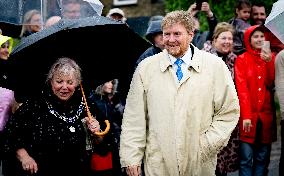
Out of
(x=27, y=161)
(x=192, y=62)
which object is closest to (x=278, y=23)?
(x=192, y=62)

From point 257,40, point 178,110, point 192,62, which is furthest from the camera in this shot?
point 257,40

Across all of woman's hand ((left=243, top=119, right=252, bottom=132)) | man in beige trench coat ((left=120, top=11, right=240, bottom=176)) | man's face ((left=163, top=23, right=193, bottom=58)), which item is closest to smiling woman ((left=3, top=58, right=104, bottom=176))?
man in beige trench coat ((left=120, top=11, right=240, bottom=176))

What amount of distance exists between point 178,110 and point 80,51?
1.29 metres

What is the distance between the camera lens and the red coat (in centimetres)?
735

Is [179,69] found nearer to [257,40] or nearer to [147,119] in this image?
[147,119]

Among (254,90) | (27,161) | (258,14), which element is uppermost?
(258,14)

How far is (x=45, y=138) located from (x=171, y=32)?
1458 millimetres

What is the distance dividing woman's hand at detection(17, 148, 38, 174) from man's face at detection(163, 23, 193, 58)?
1.56 metres

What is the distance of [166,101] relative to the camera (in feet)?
16.4

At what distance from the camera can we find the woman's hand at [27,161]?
4988mm

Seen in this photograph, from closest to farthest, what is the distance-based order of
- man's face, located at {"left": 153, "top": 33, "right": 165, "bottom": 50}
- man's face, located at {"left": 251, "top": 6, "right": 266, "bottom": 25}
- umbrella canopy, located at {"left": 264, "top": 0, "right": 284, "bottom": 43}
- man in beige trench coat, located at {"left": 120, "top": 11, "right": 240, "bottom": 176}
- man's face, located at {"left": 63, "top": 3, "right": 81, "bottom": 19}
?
man in beige trench coat, located at {"left": 120, "top": 11, "right": 240, "bottom": 176}
umbrella canopy, located at {"left": 264, "top": 0, "right": 284, "bottom": 43}
man's face, located at {"left": 63, "top": 3, "right": 81, "bottom": 19}
man's face, located at {"left": 153, "top": 33, "right": 165, "bottom": 50}
man's face, located at {"left": 251, "top": 6, "right": 266, "bottom": 25}

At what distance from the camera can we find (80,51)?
5.65 meters

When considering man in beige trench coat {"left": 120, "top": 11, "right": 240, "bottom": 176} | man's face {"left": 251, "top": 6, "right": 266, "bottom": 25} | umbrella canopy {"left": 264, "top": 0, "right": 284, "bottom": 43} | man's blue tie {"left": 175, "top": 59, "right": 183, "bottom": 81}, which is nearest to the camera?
man in beige trench coat {"left": 120, "top": 11, "right": 240, "bottom": 176}

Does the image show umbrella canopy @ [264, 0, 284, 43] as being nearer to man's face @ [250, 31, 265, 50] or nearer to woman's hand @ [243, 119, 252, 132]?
man's face @ [250, 31, 265, 50]
